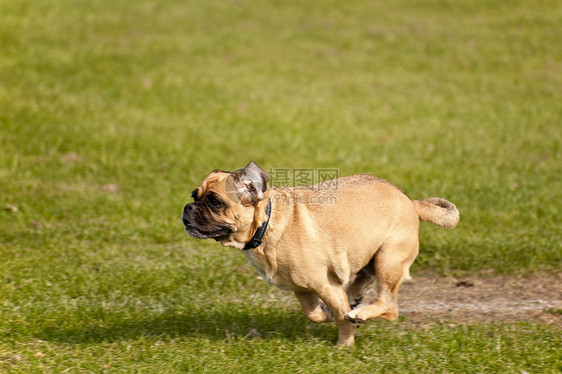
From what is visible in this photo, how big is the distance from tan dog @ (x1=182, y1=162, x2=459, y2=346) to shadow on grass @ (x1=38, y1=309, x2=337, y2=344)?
1.78 feet

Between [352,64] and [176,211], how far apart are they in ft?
32.8

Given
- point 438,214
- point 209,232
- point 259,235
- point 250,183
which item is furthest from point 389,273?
point 209,232

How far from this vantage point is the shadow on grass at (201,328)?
735 cm

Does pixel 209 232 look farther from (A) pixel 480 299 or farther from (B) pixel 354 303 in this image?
(A) pixel 480 299

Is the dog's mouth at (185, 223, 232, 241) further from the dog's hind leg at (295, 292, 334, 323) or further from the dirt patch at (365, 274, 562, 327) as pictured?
the dirt patch at (365, 274, 562, 327)

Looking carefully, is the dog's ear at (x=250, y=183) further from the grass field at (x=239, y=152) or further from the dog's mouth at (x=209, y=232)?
the grass field at (x=239, y=152)

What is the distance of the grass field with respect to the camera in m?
7.21

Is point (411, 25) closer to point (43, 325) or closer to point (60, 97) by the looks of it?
point (60, 97)

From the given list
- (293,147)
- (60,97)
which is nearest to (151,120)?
(60,97)

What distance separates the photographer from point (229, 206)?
639cm

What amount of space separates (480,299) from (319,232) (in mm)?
3071

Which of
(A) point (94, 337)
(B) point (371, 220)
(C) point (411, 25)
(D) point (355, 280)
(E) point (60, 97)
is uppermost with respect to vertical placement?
(C) point (411, 25)

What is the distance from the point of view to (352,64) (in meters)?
19.8

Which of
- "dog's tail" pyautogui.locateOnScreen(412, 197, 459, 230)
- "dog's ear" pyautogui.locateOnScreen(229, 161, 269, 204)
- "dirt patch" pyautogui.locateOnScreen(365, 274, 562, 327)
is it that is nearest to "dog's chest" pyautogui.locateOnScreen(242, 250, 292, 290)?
"dog's ear" pyautogui.locateOnScreen(229, 161, 269, 204)
